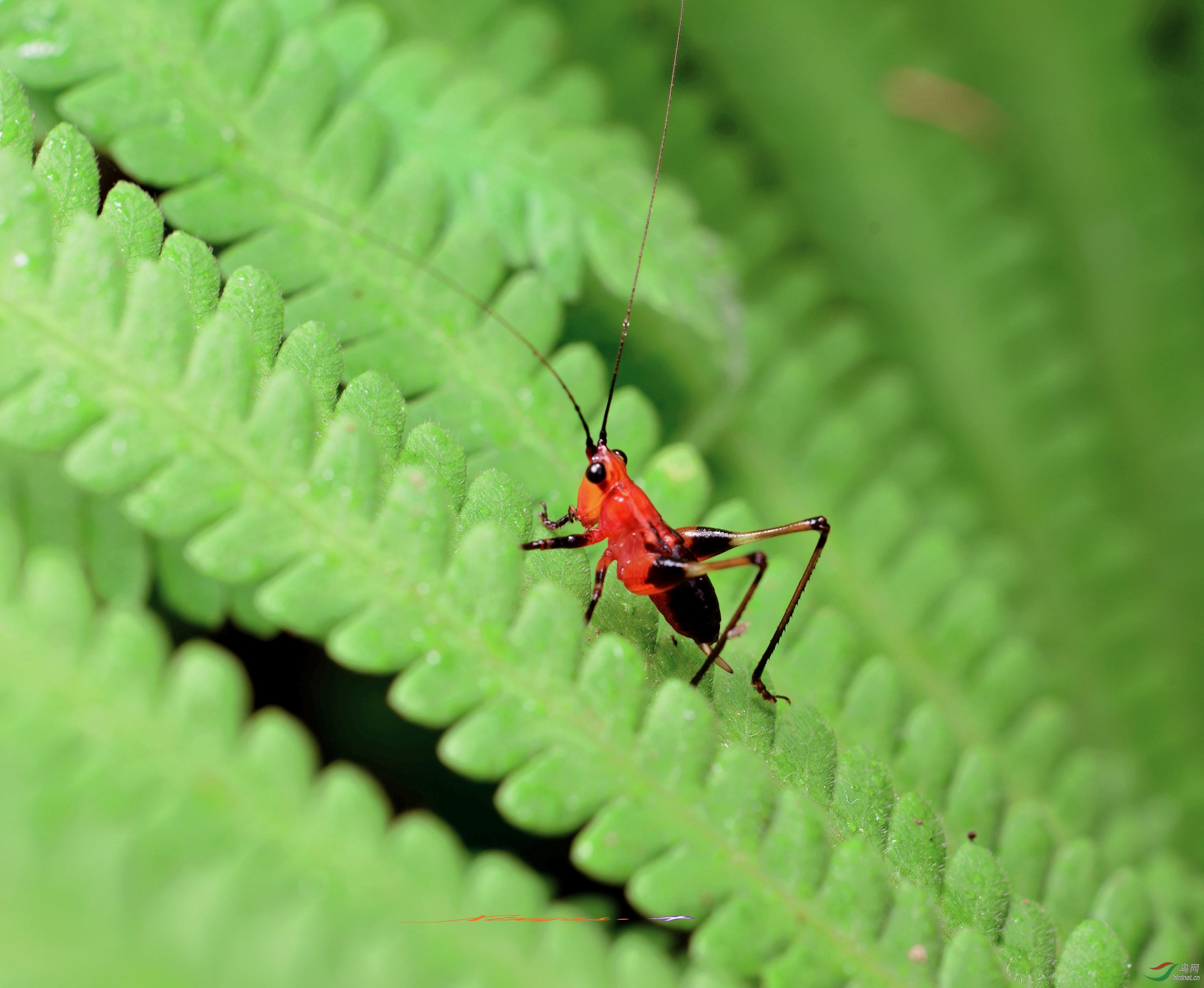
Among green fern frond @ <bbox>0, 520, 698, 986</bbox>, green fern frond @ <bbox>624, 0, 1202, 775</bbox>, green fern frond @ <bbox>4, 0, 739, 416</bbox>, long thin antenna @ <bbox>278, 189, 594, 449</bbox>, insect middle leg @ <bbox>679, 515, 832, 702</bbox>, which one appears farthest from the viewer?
green fern frond @ <bbox>624, 0, 1202, 775</bbox>

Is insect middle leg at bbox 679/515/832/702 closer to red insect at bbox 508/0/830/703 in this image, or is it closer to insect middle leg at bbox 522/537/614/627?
red insect at bbox 508/0/830/703

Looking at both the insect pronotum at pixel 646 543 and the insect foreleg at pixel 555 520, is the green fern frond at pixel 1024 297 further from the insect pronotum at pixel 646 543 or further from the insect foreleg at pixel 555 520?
the insect foreleg at pixel 555 520

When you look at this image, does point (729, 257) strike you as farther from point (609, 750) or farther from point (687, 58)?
point (609, 750)

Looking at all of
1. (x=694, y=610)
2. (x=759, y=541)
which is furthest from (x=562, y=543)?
(x=759, y=541)

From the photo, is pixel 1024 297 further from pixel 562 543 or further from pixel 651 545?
pixel 562 543

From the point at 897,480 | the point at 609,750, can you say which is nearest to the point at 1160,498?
the point at 897,480

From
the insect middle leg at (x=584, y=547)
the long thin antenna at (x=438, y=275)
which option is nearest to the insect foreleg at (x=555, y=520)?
the insect middle leg at (x=584, y=547)

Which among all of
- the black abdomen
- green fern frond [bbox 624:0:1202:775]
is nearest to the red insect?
the black abdomen
